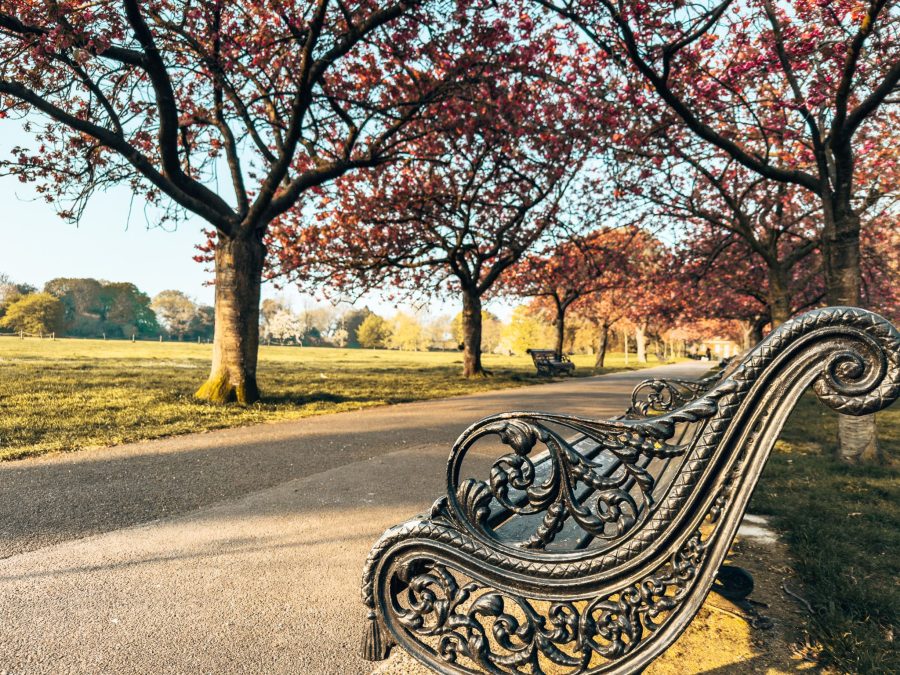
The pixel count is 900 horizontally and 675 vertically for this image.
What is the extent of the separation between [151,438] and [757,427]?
620 centimetres

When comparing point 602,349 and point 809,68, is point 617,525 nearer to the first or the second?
point 809,68

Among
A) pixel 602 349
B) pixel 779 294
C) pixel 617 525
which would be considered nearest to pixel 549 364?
pixel 779 294

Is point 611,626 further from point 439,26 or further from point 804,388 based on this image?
point 439,26

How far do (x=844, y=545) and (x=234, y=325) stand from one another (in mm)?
8586

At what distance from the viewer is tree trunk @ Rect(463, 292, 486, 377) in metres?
17.3

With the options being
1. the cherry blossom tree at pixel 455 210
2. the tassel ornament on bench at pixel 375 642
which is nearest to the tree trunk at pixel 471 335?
the cherry blossom tree at pixel 455 210

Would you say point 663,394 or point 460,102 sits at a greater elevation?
point 460,102

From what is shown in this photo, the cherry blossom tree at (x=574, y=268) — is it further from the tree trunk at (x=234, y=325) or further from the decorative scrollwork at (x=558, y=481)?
the decorative scrollwork at (x=558, y=481)

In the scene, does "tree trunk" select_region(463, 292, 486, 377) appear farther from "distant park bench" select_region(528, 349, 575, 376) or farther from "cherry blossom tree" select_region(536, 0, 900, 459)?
"cherry blossom tree" select_region(536, 0, 900, 459)

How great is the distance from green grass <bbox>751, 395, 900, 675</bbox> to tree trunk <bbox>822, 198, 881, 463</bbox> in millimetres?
342

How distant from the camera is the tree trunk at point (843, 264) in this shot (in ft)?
16.3

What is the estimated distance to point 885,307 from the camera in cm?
2142

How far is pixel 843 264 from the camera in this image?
17.5 feet

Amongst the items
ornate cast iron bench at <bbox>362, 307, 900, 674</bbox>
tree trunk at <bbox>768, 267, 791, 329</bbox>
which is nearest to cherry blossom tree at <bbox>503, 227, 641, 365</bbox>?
tree trunk at <bbox>768, 267, 791, 329</bbox>
